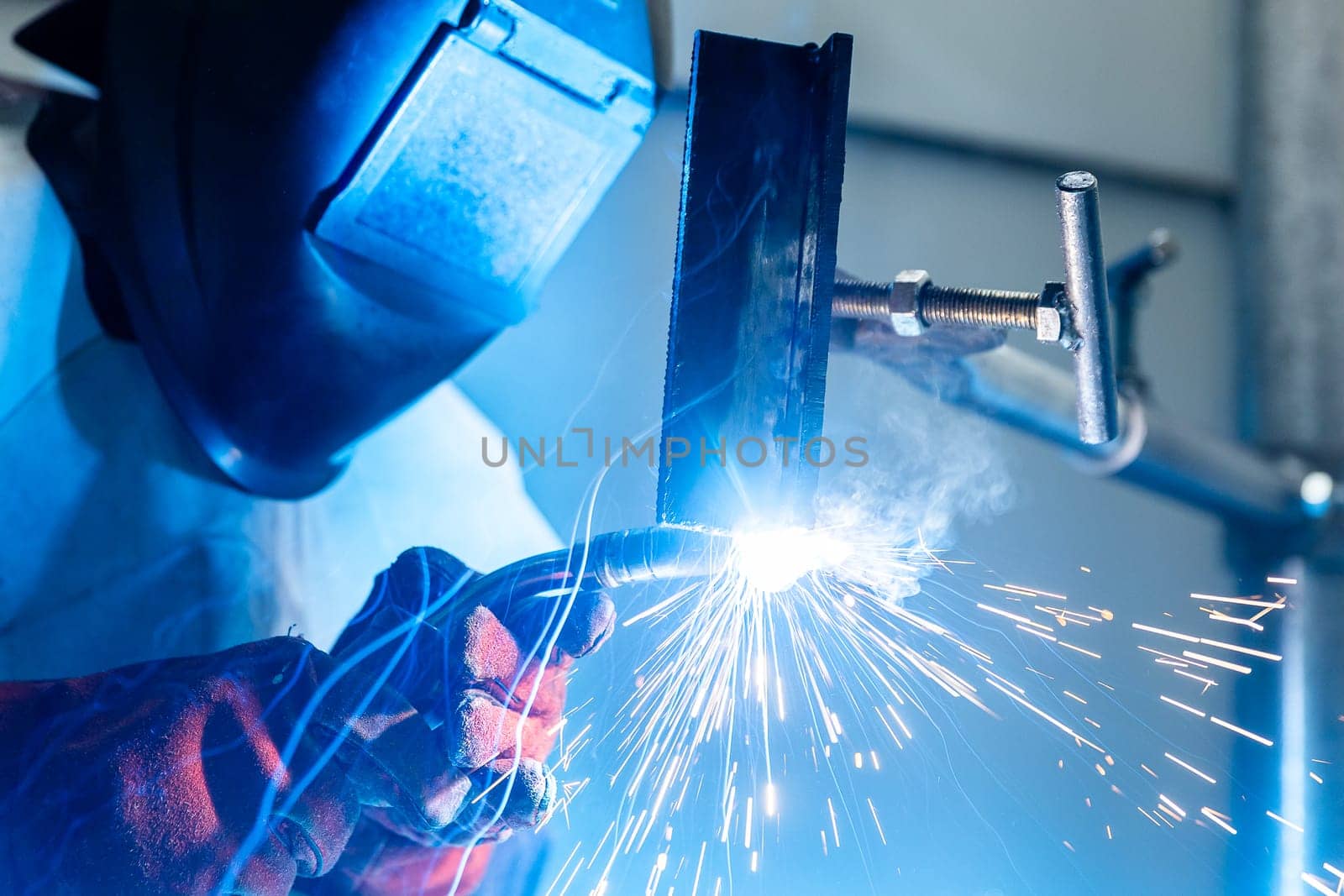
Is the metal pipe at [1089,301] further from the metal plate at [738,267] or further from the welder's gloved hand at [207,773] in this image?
the welder's gloved hand at [207,773]

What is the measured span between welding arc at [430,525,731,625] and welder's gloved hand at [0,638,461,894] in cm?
13

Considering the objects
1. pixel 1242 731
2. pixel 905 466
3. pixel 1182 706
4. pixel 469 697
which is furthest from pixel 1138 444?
pixel 469 697

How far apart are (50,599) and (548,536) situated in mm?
512

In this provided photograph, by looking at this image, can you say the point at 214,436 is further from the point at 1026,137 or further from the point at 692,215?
the point at 1026,137

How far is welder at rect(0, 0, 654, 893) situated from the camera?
74 centimetres

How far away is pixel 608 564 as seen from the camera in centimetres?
78

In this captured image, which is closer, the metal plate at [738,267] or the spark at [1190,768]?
the metal plate at [738,267]

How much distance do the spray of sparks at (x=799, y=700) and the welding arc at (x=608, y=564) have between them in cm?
9

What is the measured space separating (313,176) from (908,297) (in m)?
0.61

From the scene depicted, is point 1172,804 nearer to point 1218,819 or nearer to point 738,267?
point 1218,819

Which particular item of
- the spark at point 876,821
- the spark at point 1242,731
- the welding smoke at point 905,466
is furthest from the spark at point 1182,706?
the spark at point 876,821

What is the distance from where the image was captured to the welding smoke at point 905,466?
1.16 metres

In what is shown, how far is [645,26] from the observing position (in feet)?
3.16

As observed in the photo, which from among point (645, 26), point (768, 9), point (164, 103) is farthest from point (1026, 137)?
point (164, 103)
